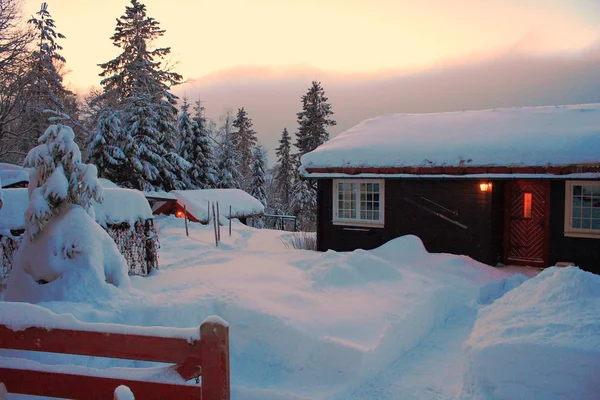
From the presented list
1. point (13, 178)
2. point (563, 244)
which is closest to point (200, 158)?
point (13, 178)

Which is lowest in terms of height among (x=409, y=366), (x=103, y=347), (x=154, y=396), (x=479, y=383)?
(x=409, y=366)

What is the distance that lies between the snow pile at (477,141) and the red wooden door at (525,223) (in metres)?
1.31

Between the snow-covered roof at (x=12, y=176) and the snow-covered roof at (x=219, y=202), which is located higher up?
the snow-covered roof at (x=12, y=176)

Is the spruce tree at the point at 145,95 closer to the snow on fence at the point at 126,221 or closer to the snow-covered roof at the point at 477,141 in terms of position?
the snow-covered roof at the point at 477,141

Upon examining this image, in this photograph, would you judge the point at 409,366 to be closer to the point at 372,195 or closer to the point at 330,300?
the point at 330,300

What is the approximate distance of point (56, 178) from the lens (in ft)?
20.3

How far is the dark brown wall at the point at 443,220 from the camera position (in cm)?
1103

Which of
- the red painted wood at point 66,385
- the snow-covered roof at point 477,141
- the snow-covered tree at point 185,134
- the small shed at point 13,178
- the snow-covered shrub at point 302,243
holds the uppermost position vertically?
the snow-covered tree at point 185,134

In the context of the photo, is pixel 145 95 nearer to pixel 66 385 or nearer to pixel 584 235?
pixel 584 235

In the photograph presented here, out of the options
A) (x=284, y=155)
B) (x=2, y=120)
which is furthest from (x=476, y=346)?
(x=284, y=155)

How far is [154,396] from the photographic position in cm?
263

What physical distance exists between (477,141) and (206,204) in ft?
45.7

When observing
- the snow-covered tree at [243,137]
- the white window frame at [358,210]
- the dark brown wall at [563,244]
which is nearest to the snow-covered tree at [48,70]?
the snow-covered tree at [243,137]

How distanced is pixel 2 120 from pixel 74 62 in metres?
11.9
